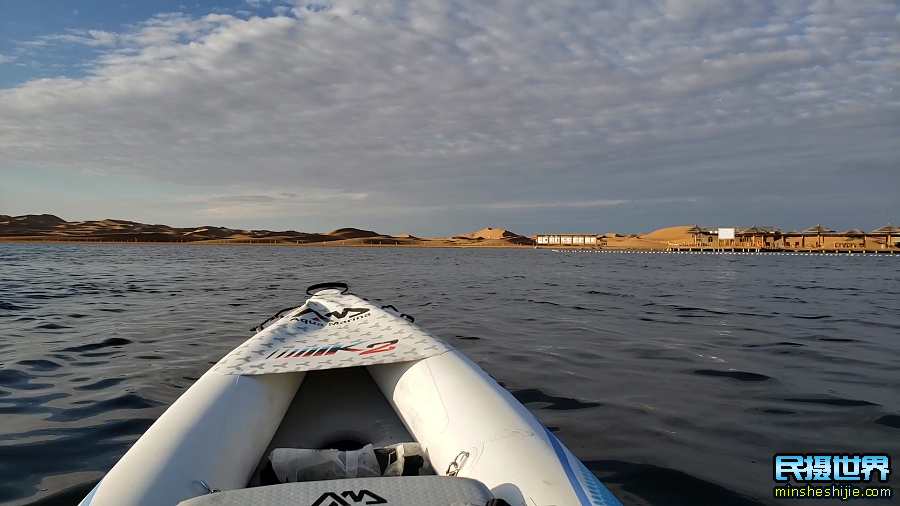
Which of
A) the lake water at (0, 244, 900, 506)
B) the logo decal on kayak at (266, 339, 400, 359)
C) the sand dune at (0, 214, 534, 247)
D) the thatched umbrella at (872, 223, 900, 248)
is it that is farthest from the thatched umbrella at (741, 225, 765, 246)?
the logo decal on kayak at (266, 339, 400, 359)

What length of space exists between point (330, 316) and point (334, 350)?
199 centimetres

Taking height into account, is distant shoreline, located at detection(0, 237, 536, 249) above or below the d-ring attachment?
above

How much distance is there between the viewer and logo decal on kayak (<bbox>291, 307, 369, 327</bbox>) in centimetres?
544

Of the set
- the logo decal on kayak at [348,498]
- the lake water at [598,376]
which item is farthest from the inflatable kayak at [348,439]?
the lake water at [598,376]

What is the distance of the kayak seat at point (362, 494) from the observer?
1.63m

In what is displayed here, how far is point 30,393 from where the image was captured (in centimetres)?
459

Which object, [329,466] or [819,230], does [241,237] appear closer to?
[819,230]

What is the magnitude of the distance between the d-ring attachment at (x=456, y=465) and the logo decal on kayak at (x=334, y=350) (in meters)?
1.45

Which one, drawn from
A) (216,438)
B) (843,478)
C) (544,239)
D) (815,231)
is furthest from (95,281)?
(544,239)

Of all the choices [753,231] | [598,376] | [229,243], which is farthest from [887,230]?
[229,243]

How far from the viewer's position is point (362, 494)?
5.51 ft

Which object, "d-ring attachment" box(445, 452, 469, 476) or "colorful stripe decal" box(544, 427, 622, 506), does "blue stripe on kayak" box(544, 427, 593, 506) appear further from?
"d-ring attachment" box(445, 452, 469, 476)

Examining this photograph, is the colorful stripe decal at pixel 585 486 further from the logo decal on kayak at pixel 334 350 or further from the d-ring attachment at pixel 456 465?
the logo decal on kayak at pixel 334 350

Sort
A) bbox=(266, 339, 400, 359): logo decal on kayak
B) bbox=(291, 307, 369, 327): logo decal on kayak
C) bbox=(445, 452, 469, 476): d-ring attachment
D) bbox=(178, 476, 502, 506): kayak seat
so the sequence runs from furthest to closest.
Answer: bbox=(291, 307, 369, 327): logo decal on kayak → bbox=(266, 339, 400, 359): logo decal on kayak → bbox=(445, 452, 469, 476): d-ring attachment → bbox=(178, 476, 502, 506): kayak seat
